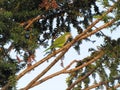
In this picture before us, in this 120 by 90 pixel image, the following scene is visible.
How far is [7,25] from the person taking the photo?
11.5 feet

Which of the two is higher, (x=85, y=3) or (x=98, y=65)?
(x=85, y=3)

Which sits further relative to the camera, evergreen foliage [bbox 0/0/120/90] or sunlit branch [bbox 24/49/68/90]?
sunlit branch [bbox 24/49/68/90]

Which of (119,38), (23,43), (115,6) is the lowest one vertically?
(23,43)

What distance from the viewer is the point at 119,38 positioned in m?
5.05

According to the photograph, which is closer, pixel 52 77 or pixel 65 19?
pixel 52 77

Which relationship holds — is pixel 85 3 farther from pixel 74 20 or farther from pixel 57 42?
pixel 57 42

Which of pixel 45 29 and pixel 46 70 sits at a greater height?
pixel 45 29

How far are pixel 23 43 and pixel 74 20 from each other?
2138 mm

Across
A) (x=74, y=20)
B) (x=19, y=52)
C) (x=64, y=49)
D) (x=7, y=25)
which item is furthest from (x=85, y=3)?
(x=7, y=25)

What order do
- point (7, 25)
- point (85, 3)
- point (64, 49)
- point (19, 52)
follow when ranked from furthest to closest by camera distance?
1. point (85, 3)
2. point (64, 49)
3. point (19, 52)
4. point (7, 25)

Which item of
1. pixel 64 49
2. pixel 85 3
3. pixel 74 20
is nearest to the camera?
pixel 64 49

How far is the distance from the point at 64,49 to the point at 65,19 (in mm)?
898

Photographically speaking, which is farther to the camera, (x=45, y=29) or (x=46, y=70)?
(x=45, y=29)

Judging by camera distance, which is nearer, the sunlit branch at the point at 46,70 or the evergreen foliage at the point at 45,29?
the evergreen foliage at the point at 45,29
